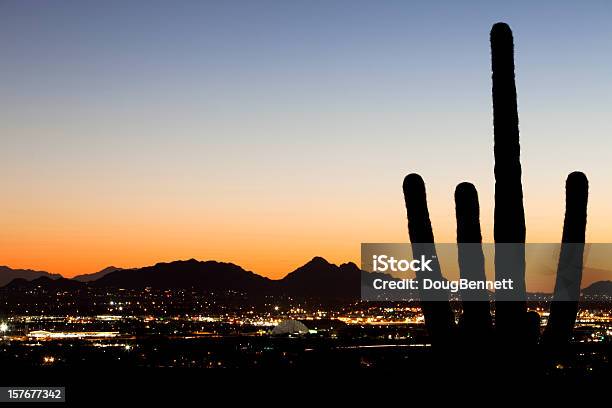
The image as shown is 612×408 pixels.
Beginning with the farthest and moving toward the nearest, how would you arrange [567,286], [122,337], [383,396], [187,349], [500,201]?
[122,337]
[187,349]
[383,396]
[567,286]
[500,201]

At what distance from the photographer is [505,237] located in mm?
12141

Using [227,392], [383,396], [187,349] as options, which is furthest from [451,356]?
[187,349]

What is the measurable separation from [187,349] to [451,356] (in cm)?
13191

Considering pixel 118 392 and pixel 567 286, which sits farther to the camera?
pixel 118 392

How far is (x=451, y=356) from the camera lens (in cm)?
1316

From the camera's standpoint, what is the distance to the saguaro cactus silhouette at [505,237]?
12.1m

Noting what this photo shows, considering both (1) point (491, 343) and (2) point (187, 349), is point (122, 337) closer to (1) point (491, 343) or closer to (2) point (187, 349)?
(2) point (187, 349)

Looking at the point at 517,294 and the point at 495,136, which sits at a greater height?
the point at 495,136

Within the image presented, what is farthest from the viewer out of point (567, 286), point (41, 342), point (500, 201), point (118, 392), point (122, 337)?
point (122, 337)

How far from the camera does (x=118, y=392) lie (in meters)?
28.0

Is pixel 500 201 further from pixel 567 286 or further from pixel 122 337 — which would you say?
pixel 122 337

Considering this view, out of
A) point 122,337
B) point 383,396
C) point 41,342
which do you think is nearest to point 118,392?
point 383,396

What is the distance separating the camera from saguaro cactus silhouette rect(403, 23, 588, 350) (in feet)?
39.8

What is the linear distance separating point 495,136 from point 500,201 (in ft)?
2.79
